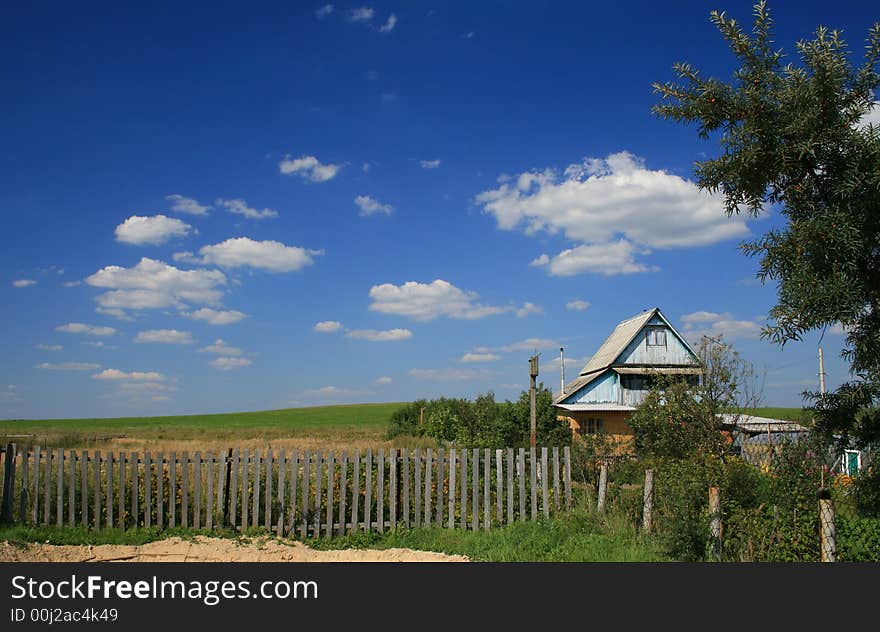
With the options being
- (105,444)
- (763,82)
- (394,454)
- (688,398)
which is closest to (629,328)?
(688,398)

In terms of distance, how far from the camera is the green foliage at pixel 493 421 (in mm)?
23984

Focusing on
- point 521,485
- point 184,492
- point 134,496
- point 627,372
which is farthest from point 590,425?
point 134,496

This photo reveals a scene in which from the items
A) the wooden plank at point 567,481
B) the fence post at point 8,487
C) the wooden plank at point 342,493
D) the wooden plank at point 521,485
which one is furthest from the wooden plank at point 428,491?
the fence post at point 8,487

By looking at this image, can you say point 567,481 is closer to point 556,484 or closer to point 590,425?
point 556,484

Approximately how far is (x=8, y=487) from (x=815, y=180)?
43.2 ft

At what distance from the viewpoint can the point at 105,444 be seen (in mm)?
37531

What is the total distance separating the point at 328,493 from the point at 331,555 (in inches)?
50.2

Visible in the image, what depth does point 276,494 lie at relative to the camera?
37.1 feet

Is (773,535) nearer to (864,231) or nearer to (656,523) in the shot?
(656,523)

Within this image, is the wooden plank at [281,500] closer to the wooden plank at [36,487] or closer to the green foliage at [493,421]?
the wooden plank at [36,487]

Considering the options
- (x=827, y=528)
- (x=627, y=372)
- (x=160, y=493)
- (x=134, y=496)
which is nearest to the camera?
(x=827, y=528)

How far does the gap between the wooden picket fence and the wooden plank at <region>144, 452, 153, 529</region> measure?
17mm

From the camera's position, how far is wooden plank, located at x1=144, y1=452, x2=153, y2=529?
10659mm

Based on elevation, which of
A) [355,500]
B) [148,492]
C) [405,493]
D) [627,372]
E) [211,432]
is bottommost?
[211,432]
